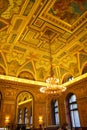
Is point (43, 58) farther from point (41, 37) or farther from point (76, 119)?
point (76, 119)

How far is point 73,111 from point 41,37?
787cm

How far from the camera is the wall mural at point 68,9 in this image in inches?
268

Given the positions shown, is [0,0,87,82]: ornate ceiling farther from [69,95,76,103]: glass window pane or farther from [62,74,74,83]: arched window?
[69,95,76,103]: glass window pane

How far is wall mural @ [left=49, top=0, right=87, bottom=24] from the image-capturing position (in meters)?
6.82

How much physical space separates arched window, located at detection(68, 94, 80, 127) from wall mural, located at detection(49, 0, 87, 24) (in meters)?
8.16

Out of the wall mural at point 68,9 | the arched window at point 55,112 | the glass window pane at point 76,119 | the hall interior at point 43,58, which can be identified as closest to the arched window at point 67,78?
the hall interior at point 43,58

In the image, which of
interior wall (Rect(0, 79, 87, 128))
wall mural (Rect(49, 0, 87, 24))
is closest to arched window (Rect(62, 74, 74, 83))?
interior wall (Rect(0, 79, 87, 128))

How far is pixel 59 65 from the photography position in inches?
533

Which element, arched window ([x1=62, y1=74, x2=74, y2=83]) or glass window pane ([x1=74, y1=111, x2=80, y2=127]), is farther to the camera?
arched window ([x1=62, y1=74, x2=74, y2=83])

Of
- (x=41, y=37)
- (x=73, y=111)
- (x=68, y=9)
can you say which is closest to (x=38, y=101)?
(x=73, y=111)

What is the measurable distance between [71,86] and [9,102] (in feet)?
20.1

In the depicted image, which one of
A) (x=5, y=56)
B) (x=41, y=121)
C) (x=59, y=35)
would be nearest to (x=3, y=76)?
(x=5, y=56)

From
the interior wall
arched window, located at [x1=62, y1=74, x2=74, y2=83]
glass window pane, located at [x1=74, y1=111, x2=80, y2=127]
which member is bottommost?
glass window pane, located at [x1=74, y1=111, x2=80, y2=127]

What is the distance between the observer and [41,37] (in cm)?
950
